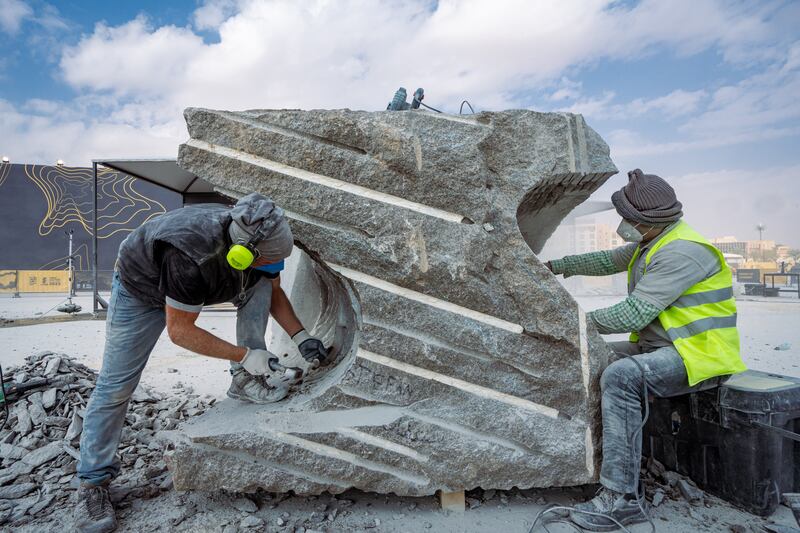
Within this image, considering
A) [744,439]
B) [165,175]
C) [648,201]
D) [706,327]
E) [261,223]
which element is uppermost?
[165,175]

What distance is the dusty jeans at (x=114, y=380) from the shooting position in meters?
2.11

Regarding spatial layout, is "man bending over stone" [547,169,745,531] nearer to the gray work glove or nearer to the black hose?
the black hose

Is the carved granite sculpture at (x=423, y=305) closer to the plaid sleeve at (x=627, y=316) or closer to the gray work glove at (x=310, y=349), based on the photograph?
the plaid sleeve at (x=627, y=316)

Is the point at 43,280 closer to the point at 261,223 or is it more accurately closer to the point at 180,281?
the point at 180,281

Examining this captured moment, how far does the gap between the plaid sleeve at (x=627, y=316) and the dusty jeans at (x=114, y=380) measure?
2.03 metres

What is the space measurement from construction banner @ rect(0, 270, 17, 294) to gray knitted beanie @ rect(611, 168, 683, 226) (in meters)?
16.1

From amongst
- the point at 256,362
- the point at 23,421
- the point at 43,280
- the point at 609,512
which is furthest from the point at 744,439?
the point at 43,280

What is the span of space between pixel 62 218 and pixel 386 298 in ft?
51.7

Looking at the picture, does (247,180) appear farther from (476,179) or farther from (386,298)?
(476,179)

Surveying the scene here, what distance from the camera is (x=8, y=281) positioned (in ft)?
43.2

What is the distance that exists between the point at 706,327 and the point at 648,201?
626mm

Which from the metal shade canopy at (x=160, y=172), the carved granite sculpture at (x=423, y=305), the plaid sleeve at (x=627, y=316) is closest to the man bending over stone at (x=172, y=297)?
the carved granite sculpture at (x=423, y=305)

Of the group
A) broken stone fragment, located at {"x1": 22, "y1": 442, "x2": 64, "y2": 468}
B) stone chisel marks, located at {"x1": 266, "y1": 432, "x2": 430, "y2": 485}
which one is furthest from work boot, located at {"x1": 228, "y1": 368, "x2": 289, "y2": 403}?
broken stone fragment, located at {"x1": 22, "y1": 442, "x2": 64, "y2": 468}

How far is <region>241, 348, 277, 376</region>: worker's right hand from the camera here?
2.16 meters
